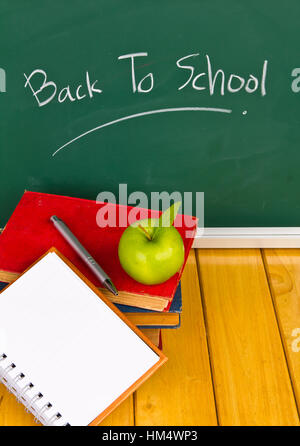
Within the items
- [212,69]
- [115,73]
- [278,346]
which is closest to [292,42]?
[212,69]

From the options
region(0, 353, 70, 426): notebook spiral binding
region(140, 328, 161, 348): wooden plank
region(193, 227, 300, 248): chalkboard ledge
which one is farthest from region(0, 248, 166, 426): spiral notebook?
region(193, 227, 300, 248): chalkboard ledge

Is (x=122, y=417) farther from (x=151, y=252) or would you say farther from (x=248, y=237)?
(x=248, y=237)

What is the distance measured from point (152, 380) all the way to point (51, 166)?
1.34ft

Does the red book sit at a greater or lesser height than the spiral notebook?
greater

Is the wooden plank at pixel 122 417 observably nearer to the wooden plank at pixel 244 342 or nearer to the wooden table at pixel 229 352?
the wooden table at pixel 229 352

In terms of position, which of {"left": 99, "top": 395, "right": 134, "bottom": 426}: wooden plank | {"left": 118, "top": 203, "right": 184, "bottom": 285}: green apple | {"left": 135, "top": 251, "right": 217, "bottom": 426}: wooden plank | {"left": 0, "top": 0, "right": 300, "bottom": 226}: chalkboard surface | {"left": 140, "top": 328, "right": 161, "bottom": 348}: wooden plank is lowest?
{"left": 99, "top": 395, "right": 134, "bottom": 426}: wooden plank

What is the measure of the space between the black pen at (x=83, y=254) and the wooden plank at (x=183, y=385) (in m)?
0.20

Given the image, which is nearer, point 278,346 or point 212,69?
point 212,69

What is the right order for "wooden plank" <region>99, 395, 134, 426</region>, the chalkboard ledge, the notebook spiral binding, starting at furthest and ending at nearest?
1. the chalkboard ledge
2. "wooden plank" <region>99, 395, 134, 426</region>
3. the notebook spiral binding

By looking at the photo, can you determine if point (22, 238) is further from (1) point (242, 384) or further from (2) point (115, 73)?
(1) point (242, 384)

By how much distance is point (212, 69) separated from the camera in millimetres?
878

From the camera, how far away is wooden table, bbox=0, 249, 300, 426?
0.91 m

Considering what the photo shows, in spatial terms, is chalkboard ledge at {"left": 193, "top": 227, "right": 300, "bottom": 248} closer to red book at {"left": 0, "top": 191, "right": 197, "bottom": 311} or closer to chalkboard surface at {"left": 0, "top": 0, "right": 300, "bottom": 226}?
chalkboard surface at {"left": 0, "top": 0, "right": 300, "bottom": 226}

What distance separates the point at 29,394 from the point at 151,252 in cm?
26
